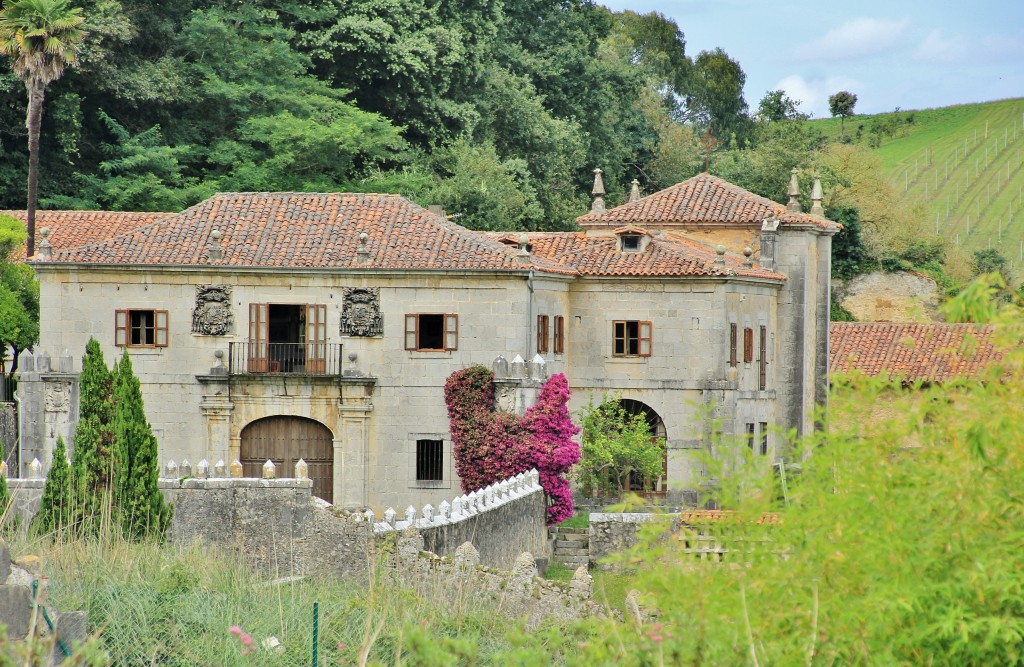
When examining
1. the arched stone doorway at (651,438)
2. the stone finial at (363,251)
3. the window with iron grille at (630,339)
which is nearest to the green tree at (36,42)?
the stone finial at (363,251)

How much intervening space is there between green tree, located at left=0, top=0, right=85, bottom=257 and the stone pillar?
13.8 metres

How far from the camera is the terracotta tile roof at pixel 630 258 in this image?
42.7 m

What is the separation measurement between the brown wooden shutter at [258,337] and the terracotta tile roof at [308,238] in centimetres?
112

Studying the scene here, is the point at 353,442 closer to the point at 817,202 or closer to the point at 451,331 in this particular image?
the point at 451,331

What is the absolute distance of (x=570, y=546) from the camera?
36625mm

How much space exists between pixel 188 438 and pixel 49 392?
322cm

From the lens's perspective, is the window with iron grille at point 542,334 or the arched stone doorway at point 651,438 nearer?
the window with iron grille at point 542,334

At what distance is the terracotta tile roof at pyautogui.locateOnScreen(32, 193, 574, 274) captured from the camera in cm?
4009

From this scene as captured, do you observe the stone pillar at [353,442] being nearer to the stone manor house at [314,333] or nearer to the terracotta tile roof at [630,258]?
the stone manor house at [314,333]

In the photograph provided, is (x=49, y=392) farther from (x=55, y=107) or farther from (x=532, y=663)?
(x=532, y=663)

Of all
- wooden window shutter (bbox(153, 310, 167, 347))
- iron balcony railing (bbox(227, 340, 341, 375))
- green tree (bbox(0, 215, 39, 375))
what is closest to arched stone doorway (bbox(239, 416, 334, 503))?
iron balcony railing (bbox(227, 340, 341, 375))

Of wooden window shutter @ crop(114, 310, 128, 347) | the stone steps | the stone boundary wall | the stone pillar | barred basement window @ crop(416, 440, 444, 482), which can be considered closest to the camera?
the stone boundary wall

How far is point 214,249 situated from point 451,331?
18.8 ft

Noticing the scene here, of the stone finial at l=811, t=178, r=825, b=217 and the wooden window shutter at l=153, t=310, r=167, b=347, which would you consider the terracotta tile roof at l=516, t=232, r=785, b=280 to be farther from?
the wooden window shutter at l=153, t=310, r=167, b=347
